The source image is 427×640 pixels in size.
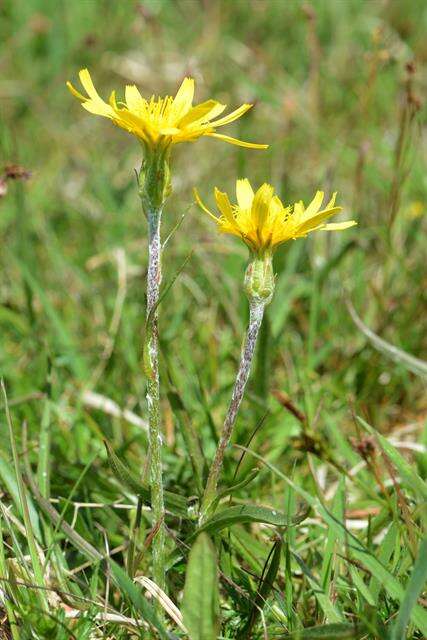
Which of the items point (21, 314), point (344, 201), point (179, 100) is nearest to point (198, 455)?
point (179, 100)

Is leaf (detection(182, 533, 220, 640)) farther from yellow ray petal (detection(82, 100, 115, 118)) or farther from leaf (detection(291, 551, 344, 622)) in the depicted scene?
yellow ray petal (detection(82, 100, 115, 118))

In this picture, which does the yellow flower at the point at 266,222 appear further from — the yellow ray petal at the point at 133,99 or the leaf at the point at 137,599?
the leaf at the point at 137,599

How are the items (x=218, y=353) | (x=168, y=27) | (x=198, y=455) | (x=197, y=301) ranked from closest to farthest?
(x=198, y=455) → (x=218, y=353) → (x=197, y=301) → (x=168, y=27)

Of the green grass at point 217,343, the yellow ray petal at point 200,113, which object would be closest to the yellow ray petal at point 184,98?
the yellow ray petal at point 200,113

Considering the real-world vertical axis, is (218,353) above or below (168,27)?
below

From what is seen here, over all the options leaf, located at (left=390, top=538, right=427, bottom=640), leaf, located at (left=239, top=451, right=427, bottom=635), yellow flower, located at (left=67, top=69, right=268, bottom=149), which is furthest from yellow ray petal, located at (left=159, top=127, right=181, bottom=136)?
leaf, located at (left=390, top=538, right=427, bottom=640)

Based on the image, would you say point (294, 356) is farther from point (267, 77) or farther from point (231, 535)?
point (267, 77)

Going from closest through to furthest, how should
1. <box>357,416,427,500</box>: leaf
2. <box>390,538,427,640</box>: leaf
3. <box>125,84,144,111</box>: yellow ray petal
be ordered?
<box>390,538,427,640</box>: leaf < <box>357,416,427,500</box>: leaf < <box>125,84,144,111</box>: yellow ray petal
